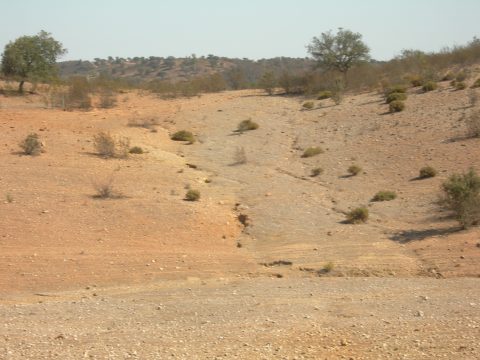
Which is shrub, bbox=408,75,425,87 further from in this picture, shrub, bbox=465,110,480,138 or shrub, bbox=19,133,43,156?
shrub, bbox=19,133,43,156

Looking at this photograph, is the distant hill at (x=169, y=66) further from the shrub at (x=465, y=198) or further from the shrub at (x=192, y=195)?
the shrub at (x=465, y=198)

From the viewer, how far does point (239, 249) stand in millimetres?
14461

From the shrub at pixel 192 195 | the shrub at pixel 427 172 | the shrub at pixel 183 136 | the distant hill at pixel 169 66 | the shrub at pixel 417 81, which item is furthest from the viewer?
the distant hill at pixel 169 66

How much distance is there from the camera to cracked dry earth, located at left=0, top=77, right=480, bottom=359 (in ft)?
27.4

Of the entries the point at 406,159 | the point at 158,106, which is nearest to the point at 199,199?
the point at 406,159

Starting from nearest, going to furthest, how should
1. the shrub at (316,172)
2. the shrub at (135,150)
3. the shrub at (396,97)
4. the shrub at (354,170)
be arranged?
the shrub at (354,170), the shrub at (316,172), the shrub at (135,150), the shrub at (396,97)

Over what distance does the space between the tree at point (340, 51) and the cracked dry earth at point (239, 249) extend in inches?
800

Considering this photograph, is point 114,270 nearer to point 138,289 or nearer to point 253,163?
point 138,289

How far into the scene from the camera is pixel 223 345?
26.5 ft

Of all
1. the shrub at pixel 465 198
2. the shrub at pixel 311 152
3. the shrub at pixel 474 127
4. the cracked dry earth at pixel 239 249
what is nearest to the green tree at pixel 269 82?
the cracked dry earth at pixel 239 249

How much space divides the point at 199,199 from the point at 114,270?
560 centimetres

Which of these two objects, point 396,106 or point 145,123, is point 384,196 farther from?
point 145,123

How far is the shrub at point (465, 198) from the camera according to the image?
1444 centimetres

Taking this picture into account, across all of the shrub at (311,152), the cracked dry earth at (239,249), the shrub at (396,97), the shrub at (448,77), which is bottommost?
the cracked dry earth at (239,249)
